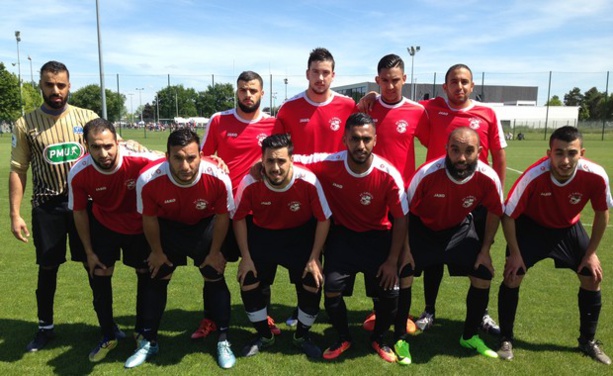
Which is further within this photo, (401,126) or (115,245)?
(401,126)

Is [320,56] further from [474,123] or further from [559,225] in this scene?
[559,225]

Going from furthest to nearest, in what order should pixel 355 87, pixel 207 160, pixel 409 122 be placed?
pixel 355 87
pixel 409 122
pixel 207 160

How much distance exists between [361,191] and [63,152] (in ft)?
8.09

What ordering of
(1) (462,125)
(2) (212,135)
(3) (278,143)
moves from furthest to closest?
(2) (212,135) → (1) (462,125) → (3) (278,143)

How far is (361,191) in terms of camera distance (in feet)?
11.3

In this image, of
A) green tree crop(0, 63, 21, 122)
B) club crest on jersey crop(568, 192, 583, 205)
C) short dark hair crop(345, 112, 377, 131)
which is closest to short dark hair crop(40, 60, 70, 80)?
short dark hair crop(345, 112, 377, 131)

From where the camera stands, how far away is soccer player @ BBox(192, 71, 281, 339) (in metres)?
3.86

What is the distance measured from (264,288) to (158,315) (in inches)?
37.0

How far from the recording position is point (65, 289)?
15.8 ft

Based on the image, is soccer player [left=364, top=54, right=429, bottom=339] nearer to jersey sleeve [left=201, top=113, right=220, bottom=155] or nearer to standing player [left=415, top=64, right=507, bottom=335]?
standing player [left=415, top=64, right=507, bottom=335]

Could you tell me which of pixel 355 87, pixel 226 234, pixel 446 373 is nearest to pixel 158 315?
pixel 226 234

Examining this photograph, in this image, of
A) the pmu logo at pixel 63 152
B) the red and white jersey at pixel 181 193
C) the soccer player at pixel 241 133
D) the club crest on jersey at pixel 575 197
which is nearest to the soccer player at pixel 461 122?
the club crest on jersey at pixel 575 197

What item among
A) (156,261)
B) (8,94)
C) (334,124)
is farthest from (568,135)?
(8,94)

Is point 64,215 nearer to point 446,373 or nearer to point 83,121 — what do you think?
point 83,121
